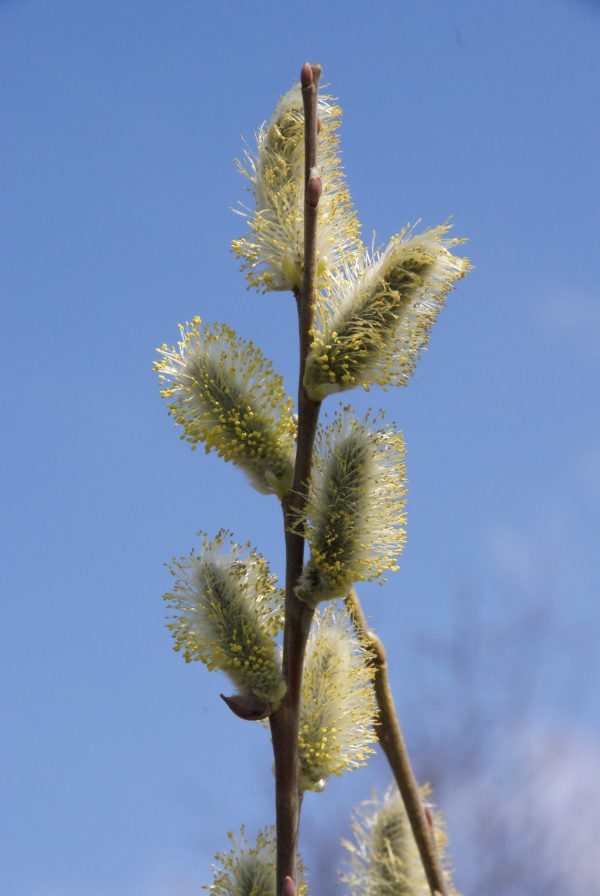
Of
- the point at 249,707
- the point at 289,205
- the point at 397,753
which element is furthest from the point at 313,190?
the point at 397,753

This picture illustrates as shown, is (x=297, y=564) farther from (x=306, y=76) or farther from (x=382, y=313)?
(x=306, y=76)

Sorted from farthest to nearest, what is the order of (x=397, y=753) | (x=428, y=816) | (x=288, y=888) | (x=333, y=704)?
(x=428, y=816) < (x=397, y=753) < (x=333, y=704) < (x=288, y=888)

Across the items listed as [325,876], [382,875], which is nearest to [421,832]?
[382,875]

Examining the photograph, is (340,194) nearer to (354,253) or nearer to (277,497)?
(354,253)

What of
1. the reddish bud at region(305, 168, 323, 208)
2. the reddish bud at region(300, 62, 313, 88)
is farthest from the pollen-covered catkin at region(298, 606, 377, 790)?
the reddish bud at region(300, 62, 313, 88)

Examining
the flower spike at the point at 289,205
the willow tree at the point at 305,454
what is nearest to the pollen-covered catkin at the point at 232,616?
the willow tree at the point at 305,454

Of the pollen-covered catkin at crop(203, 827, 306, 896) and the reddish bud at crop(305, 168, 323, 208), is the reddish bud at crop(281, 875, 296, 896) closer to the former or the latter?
the pollen-covered catkin at crop(203, 827, 306, 896)
